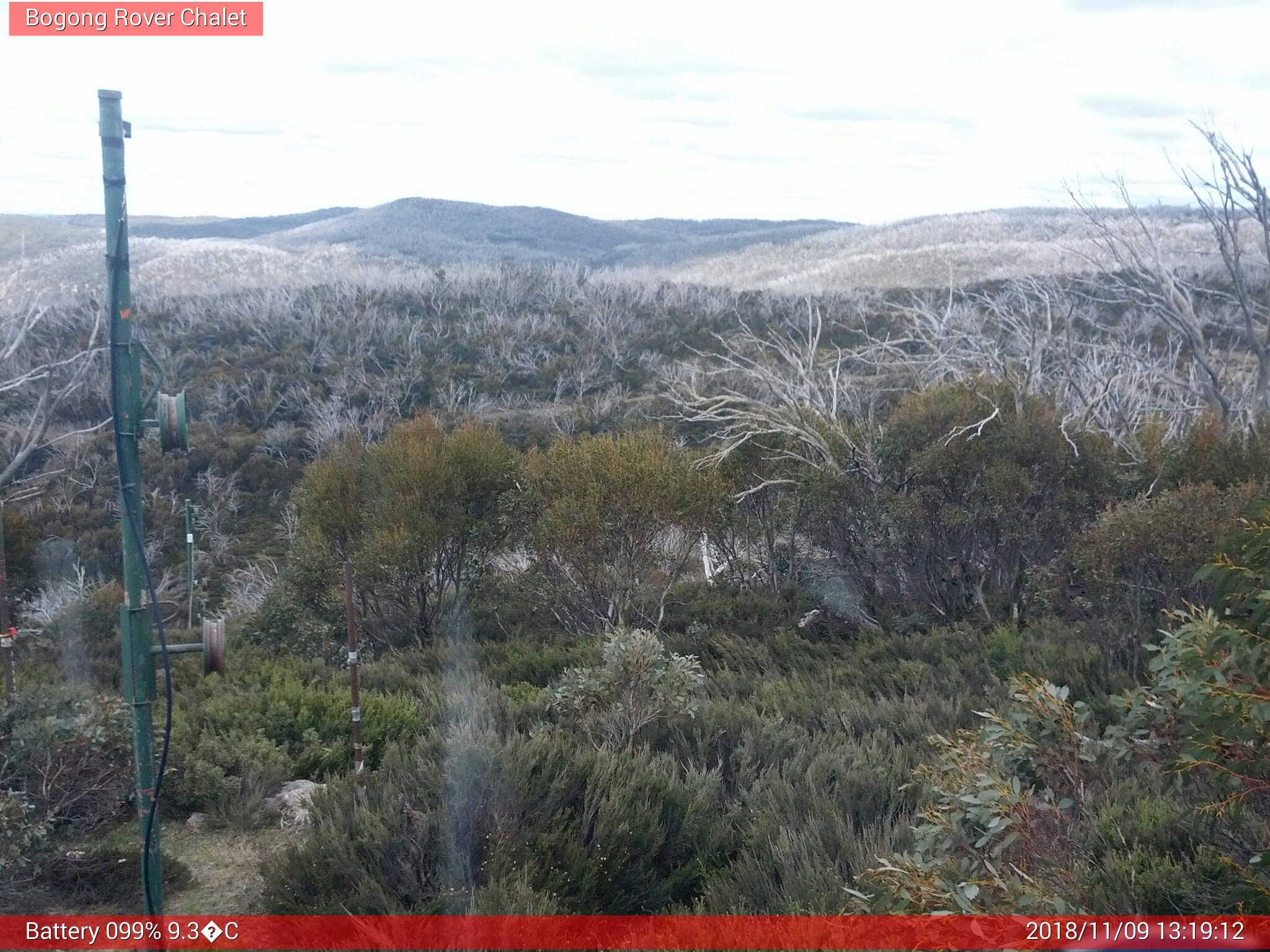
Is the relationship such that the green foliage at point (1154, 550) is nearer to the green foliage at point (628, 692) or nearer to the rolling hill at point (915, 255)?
the green foliage at point (628, 692)

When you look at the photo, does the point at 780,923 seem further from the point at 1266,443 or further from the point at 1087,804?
the point at 1266,443

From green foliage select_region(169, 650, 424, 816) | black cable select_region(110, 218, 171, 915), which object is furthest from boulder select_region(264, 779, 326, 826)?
black cable select_region(110, 218, 171, 915)

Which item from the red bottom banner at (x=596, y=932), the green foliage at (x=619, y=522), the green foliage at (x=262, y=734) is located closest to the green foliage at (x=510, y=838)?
the red bottom banner at (x=596, y=932)

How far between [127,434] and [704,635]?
886cm

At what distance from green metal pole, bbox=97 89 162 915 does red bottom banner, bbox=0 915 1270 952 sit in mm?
514

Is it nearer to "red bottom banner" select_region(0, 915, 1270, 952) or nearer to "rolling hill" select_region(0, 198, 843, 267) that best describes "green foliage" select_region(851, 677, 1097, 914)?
"red bottom banner" select_region(0, 915, 1270, 952)

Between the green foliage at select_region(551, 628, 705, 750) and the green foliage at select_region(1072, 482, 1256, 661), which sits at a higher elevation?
the green foliage at select_region(1072, 482, 1256, 661)

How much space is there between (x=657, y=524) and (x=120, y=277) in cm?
919

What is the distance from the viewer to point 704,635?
11.9 metres

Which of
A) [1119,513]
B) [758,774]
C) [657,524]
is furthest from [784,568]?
[758,774]

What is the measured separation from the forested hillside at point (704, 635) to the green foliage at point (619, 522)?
5 cm

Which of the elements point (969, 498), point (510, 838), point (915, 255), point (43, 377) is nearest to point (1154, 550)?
point (969, 498)

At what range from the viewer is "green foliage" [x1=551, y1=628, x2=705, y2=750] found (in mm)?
6660

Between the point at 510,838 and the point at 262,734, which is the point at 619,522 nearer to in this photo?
the point at 262,734
